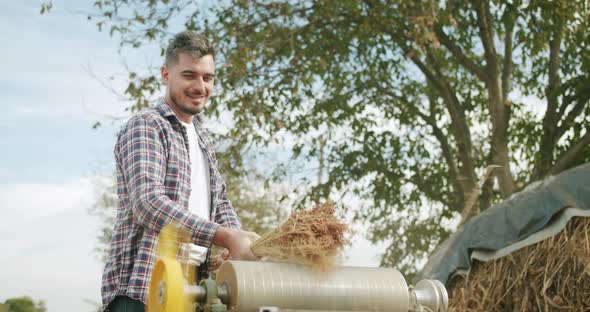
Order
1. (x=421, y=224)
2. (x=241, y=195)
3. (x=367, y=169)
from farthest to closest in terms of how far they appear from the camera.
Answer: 1. (x=241, y=195)
2. (x=421, y=224)
3. (x=367, y=169)

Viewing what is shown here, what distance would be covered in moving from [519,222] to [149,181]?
14.1ft

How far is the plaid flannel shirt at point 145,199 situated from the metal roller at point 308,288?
308 mm

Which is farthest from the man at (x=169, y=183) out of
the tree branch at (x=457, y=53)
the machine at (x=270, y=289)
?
the tree branch at (x=457, y=53)

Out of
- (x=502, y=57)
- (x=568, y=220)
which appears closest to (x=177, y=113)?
(x=568, y=220)

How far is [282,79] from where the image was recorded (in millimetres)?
11484

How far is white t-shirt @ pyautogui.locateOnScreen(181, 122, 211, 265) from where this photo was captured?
2.88 m

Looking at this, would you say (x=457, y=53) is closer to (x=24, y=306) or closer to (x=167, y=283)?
(x=24, y=306)

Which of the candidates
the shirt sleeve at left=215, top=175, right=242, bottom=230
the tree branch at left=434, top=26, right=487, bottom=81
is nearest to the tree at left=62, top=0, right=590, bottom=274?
the tree branch at left=434, top=26, right=487, bottom=81

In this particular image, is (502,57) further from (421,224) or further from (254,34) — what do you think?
(254,34)

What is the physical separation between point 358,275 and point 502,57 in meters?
12.4

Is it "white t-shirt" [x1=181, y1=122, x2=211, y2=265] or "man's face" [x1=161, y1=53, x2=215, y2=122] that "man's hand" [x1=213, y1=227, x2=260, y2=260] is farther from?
"man's face" [x1=161, y1=53, x2=215, y2=122]

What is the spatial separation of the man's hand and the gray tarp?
4095 millimetres

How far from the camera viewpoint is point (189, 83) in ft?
9.57

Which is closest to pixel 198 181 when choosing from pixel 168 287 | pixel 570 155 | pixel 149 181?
pixel 149 181
